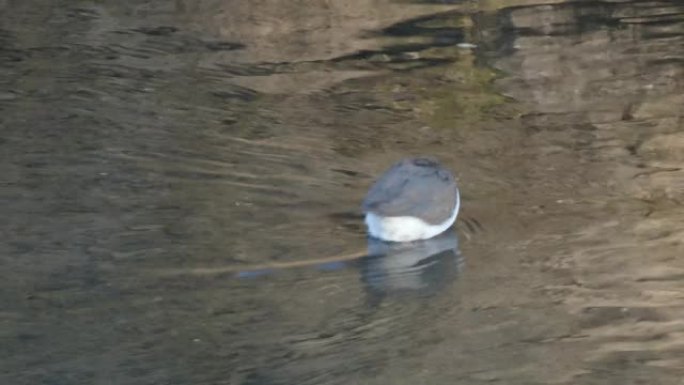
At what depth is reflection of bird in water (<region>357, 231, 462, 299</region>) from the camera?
27.0ft

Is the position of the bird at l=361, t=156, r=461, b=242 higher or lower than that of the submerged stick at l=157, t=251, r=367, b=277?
higher

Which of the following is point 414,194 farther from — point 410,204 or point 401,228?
point 401,228

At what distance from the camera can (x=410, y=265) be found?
8602 millimetres

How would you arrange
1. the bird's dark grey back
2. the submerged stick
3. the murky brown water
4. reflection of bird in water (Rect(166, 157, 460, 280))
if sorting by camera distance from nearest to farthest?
the murky brown water
the submerged stick
reflection of bird in water (Rect(166, 157, 460, 280))
the bird's dark grey back

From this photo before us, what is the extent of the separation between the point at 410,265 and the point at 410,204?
0.43 metres

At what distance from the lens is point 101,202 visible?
381 inches

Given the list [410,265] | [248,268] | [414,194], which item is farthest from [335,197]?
[248,268]

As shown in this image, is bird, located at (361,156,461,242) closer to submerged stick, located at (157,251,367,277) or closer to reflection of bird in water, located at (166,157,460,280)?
reflection of bird in water, located at (166,157,460,280)

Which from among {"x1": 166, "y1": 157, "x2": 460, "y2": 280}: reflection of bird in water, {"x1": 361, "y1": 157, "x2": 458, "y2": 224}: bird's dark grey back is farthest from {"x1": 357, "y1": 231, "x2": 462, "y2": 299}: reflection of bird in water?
{"x1": 361, "y1": 157, "x2": 458, "y2": 224}: bird's dark grey back

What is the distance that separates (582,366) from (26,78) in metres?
7.93

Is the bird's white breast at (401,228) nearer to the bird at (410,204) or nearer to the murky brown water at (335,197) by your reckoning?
the bird at (410,204)

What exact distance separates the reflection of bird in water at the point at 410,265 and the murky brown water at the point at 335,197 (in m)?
0.02

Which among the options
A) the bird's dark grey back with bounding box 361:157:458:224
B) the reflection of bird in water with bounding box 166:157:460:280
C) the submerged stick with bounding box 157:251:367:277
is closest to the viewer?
the submerged stick with bounding box 157:251:367:277

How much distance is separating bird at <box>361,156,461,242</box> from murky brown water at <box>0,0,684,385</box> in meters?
0.17
